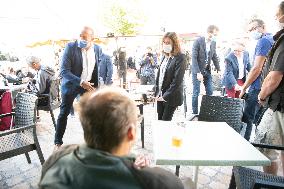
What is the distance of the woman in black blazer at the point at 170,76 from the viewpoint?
4168 mm

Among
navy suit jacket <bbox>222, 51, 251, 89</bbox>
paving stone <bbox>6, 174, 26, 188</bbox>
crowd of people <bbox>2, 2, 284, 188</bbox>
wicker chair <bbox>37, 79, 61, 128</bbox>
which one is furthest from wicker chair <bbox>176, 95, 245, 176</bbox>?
wicker chair <bbox>37, 79, 61, 128</bbox>

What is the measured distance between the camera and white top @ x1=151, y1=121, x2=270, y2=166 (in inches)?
83.4

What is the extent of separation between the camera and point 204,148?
92.3 inches

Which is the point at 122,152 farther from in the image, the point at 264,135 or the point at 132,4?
the point at 132,4

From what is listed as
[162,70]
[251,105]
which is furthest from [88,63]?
[251,105]

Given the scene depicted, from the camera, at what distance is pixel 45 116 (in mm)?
7336

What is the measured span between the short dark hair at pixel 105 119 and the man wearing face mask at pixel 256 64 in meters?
2.89

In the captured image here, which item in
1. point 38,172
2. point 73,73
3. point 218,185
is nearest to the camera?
point 218,185

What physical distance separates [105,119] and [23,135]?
282 cm

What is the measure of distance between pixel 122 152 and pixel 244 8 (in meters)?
17.2

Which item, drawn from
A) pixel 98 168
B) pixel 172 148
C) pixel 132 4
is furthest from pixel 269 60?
pixel 132 4

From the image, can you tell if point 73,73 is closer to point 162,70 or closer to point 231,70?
point 162,70

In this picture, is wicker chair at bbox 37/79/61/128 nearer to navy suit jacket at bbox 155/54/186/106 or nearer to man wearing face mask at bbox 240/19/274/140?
navy suit jacket at bbox 155/54/186/106

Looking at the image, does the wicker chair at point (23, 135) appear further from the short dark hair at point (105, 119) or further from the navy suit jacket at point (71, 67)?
the short dark hair at point (105, 119)
